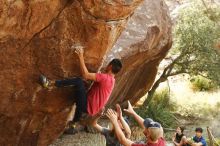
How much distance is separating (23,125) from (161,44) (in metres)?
7.81

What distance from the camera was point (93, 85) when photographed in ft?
31.9

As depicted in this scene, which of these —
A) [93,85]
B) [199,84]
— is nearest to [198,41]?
[199,84]

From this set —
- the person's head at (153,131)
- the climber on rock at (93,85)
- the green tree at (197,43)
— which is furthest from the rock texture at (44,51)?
the green tree at (197,43)

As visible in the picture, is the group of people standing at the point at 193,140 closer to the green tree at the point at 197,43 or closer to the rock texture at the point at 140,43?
the rock texture at the point at 140,43

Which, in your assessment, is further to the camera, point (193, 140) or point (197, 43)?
point (197, 43)

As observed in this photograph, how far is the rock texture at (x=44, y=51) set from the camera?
9.05m

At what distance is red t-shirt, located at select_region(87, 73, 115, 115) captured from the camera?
9.28 metres

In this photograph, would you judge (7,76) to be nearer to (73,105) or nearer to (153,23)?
(73,105)

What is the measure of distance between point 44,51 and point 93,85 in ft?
4.06

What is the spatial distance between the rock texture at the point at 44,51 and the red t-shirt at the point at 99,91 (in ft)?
2.06

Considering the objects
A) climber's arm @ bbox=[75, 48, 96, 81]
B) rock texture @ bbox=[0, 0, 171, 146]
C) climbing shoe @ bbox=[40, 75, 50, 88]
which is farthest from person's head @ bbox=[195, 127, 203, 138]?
climbing shoe @ bbox=[40, 75, 50, 88]

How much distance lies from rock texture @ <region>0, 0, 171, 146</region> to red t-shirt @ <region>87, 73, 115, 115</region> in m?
0.63

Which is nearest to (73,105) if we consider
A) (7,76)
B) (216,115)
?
(7,76)

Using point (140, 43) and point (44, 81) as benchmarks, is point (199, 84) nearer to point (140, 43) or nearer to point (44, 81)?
point (140, 43)
